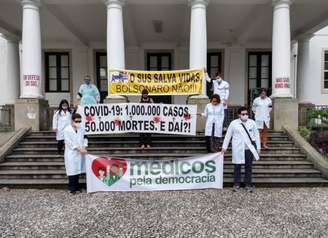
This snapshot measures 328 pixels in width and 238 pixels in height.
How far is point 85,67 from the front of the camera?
57.7 ft

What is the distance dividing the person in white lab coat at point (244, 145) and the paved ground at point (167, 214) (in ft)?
1.20

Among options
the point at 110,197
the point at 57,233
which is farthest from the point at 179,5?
the point at 57,233

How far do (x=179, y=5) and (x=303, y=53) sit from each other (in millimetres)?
7109

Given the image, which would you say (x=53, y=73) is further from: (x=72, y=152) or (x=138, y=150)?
(x=72, y=152)

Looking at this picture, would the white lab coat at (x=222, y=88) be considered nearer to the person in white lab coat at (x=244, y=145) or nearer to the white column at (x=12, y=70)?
the person in white lab coat at (x=244, y=145)

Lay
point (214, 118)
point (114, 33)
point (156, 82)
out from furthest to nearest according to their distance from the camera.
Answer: point (114, 33) < point (156, 82) < point (214, 118)

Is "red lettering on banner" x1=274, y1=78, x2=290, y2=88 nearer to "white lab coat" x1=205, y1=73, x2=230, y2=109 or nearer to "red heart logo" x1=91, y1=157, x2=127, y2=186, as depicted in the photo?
"white lab coat" x1=205, y1=73, x2=230, y2=109

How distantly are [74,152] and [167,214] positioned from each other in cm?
255

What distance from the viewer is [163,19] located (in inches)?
553

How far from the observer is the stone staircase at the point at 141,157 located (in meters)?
8.07

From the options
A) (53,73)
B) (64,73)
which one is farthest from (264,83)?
(53,73)

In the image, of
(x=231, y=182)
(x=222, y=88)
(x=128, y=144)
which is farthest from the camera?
(x=222, y=88)

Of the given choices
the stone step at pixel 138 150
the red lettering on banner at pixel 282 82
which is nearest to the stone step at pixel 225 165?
the stone step at pixel 138 150

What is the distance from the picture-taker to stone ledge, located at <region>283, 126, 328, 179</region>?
8.35 m
